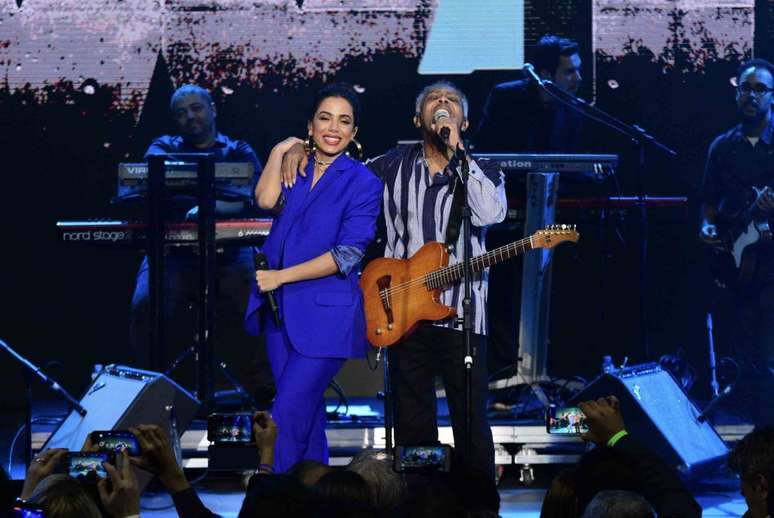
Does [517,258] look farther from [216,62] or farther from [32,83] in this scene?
[32,83]

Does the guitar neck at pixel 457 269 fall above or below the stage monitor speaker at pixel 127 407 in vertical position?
above

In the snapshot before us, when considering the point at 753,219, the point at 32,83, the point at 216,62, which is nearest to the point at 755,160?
the point at 753,219

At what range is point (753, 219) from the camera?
28.5 ft

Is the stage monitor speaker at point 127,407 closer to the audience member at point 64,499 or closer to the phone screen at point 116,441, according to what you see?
the phone screen at point 116,441

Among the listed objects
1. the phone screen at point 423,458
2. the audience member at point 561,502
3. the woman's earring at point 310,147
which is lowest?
the phone screen at point 423,458

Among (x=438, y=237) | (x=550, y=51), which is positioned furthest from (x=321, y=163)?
(x=550, y=51)

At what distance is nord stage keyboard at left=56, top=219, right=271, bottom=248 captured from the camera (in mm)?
7676

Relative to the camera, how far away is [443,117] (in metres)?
5.63

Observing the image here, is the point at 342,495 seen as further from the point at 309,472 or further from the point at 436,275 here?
the point at 436,275

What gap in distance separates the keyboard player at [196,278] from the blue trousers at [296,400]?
275 centimetres

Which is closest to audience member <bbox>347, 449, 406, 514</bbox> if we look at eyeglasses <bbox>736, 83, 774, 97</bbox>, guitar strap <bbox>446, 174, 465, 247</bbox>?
guitar strap <bbox>446, 174, 465, 247</bbox>

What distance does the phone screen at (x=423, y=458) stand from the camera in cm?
460

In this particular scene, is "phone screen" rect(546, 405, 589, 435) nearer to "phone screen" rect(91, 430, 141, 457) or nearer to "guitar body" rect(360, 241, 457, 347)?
"guitar body" rect(360, 241, 457, 347)

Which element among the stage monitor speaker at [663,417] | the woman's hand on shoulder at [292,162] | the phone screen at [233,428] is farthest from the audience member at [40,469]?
the stage monitor speaker at [663,417]
